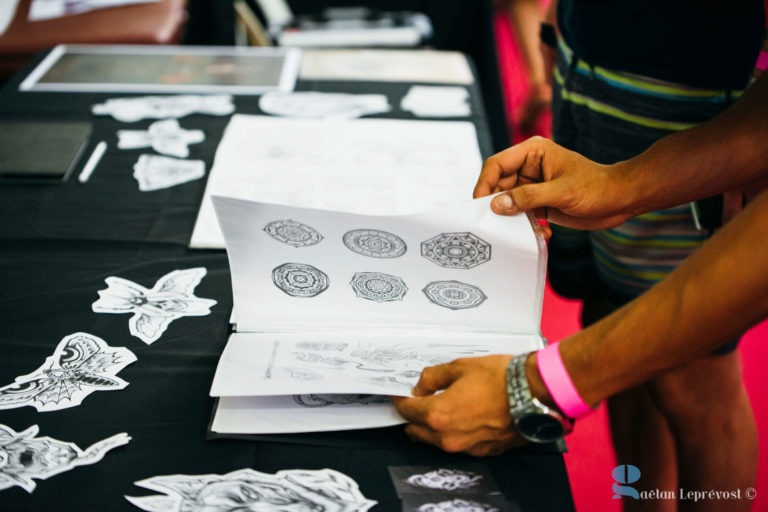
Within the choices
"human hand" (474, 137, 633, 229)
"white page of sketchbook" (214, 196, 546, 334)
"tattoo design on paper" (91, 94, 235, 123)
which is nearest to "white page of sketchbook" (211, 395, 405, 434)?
"white page of sketchbook" (214, 196, 546, 334)

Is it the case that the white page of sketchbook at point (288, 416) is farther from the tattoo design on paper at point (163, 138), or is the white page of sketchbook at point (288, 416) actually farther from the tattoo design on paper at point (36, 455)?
the tattoo design on paper at point (163, 138)

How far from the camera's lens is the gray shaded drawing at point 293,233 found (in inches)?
28.5

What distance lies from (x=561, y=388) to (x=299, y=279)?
0.30m

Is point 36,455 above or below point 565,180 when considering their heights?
below

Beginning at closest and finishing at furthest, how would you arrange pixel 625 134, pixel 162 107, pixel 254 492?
pixel 254 492, pixel 625 134, pixel 162 107

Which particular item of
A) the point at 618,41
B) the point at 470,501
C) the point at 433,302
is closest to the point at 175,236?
the point at 433,302

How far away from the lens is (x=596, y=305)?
1.28m

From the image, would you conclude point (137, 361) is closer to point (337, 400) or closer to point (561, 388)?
point (337, 400)

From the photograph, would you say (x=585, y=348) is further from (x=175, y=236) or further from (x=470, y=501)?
(x=175, y=236)

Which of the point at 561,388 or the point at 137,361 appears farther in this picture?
the point at 137,361

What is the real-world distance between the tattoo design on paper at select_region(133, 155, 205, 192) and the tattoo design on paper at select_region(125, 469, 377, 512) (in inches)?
22.5

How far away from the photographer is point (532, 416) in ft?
2.01

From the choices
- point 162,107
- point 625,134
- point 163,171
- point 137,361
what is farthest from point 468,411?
point 162,107

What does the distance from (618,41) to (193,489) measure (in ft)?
2.61
